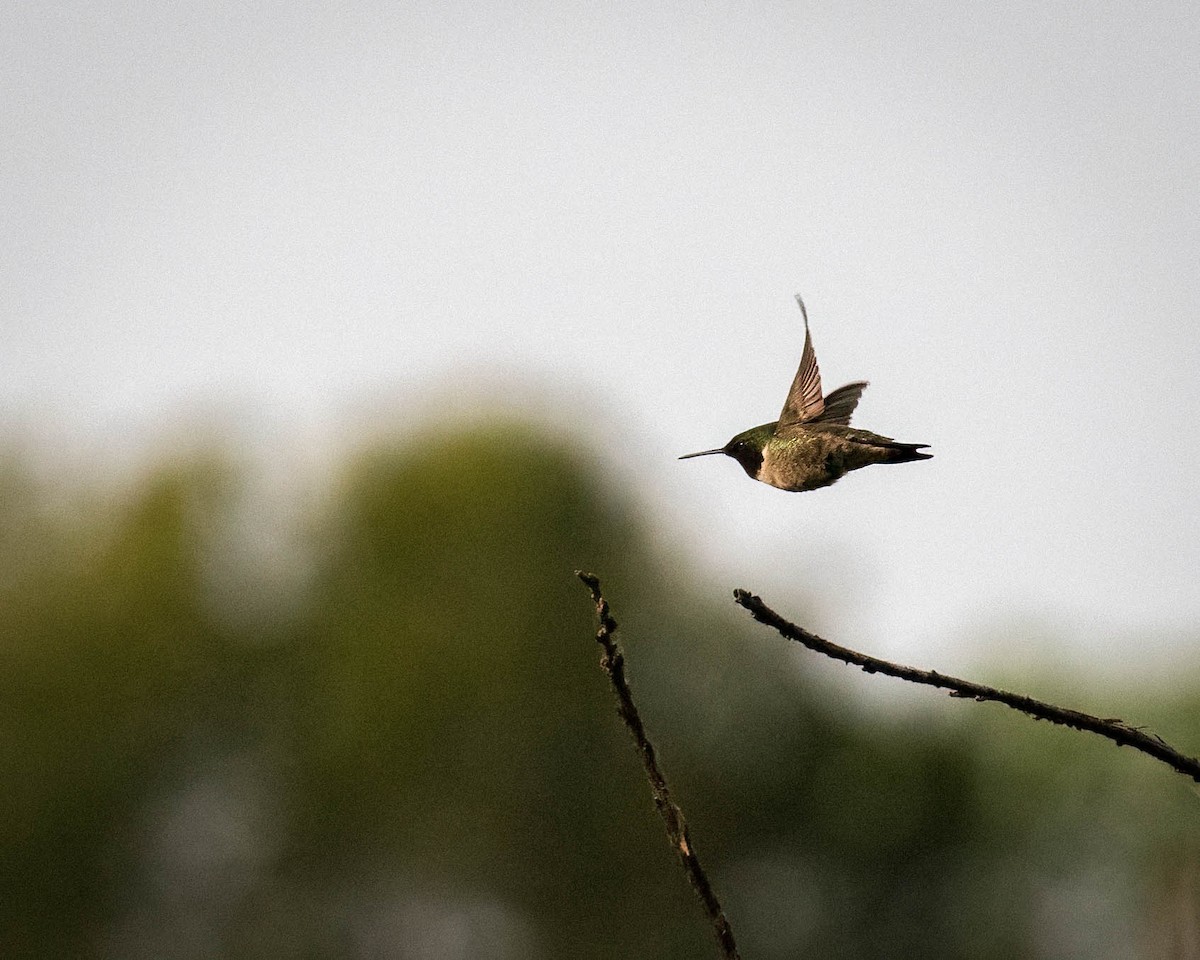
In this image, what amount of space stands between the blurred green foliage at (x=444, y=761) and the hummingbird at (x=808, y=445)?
16.0m

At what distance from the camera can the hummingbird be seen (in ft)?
9.03

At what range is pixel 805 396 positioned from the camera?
9.81 ft

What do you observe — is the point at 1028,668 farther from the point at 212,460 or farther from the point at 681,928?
the point at 212,460

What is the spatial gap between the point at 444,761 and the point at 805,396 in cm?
1853

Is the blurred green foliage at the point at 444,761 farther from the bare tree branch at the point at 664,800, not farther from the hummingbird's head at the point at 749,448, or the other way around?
the bare tree branch at the point at 664,800

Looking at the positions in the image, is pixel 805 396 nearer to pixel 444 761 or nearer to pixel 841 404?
pixel 841 404

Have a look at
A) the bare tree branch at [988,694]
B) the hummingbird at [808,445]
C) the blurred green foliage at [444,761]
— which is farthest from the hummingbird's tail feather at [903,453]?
the blurred green foliage at [444,761]

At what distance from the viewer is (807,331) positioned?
8.64 feet

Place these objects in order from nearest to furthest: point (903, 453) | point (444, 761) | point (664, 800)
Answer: point (664, 800)
point (903, 453)
point (444, 761)

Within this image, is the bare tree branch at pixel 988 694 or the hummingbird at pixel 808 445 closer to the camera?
the bare tree branch at pixel 988 694

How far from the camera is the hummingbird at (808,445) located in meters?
2.75

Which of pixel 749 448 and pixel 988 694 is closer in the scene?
pixel 988 694

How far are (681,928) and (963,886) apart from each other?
5603 millimetres

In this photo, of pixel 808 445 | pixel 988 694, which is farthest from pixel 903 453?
pixel 988 694
